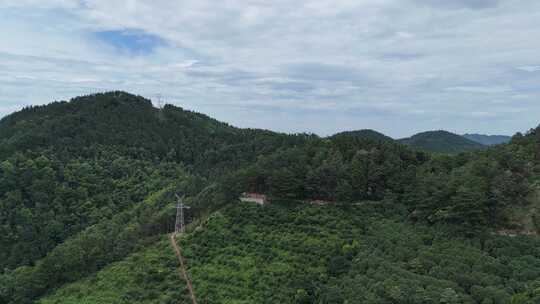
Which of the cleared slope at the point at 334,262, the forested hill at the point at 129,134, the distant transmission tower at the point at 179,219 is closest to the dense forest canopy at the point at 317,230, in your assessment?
the cleared slope at the point at 334,262

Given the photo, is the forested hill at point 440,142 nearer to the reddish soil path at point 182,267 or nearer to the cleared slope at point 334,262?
the cleared slope at point 334,262

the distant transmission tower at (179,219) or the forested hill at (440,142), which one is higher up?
the forested hill at (440,142)

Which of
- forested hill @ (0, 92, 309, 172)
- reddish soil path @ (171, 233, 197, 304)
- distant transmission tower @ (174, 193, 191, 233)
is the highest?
forested hill @ (0, 92, 309, 172)

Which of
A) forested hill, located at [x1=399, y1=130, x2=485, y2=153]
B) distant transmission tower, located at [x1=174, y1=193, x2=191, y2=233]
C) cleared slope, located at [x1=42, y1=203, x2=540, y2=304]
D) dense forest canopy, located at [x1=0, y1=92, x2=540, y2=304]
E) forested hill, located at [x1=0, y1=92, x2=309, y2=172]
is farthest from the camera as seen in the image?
forested hill, located at [x1=399, y1=130, x2=485, y2=153]

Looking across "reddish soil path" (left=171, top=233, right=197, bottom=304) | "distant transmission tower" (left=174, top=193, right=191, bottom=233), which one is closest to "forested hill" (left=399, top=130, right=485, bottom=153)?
"distant transmission tower" (left=174, top=193, right=191, bottom=233)

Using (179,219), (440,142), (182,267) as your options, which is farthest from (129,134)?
(440,142)

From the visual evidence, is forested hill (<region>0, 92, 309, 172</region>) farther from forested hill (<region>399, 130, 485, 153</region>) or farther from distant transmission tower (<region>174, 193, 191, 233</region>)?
forested hill (<region>399, 130, 485, 153</region>)

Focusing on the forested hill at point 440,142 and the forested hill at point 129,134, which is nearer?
the forested hill at point 129,134

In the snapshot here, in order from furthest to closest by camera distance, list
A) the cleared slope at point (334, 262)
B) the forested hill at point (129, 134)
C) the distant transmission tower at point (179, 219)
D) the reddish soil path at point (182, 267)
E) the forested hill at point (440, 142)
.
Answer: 1. the forested hill at point (440, 142)
2. the forested hill at point (129, 134)
3. the distant transmission tower at point (179, 219)
4. the reddish soil path at point (182, 267)
5. the cleared slope at point (334, 262)

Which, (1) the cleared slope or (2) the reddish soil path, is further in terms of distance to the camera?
(2) the reddish soil path
